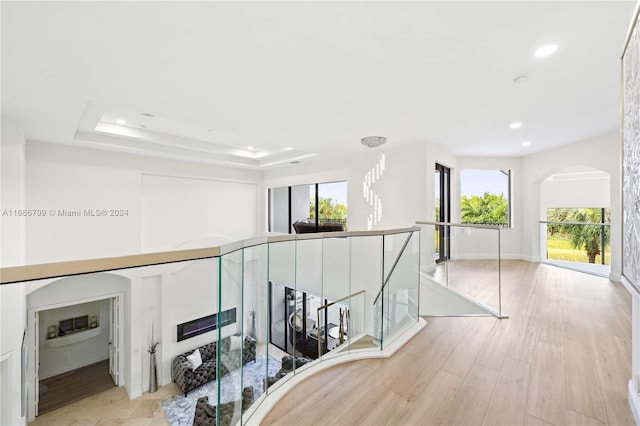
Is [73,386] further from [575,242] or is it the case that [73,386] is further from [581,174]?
[581,174]

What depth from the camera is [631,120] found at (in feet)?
4.38

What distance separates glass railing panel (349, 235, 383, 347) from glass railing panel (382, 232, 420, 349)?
113 millimetres

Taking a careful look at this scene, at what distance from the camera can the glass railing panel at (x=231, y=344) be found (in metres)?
1.46

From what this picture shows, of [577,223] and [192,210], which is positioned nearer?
[577,223]

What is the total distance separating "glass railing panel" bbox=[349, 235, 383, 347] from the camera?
2.90 meters

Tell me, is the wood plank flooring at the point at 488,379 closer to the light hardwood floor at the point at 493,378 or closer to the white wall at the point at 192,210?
the light hardwood floor at the point at 493,378

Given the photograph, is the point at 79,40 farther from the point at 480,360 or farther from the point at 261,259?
the point at 480,360

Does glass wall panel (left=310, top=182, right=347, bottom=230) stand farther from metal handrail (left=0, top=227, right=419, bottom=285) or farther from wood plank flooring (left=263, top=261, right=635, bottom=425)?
metal handrail (left=0, top=227, right=419, bottom=285)

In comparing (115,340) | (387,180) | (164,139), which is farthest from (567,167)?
(115,340)

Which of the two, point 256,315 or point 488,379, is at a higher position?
point 256,315

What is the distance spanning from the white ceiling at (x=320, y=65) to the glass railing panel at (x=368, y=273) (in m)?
1.76

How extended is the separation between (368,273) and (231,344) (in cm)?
261

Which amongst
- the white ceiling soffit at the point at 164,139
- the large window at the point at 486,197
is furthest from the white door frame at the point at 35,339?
the large window at the point at 486,197

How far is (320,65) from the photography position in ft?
7.72
